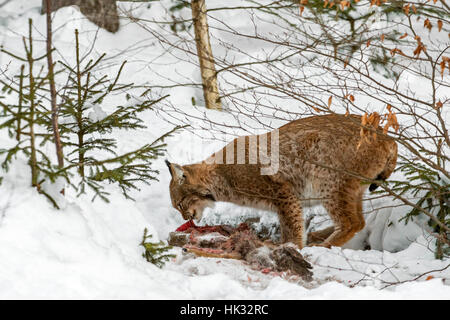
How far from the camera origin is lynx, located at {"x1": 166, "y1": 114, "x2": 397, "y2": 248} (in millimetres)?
5117

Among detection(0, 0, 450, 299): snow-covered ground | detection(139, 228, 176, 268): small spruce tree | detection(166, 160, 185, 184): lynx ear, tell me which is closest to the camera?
detection(0, 0, 450, 299): snow-covered ground

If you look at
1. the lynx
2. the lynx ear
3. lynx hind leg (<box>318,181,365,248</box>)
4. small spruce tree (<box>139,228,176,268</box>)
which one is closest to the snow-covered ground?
small spruce tree (<box>139,228,176,268</box>)

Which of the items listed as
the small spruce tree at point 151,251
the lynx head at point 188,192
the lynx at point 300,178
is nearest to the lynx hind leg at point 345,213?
the lynx at point 300,178

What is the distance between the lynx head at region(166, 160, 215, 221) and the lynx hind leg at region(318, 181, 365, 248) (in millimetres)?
1313

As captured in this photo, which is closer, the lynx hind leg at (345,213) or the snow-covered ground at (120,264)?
the snow-covered ground at (120,264)

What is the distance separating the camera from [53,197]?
3.22 metres

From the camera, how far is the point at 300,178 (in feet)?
17.9

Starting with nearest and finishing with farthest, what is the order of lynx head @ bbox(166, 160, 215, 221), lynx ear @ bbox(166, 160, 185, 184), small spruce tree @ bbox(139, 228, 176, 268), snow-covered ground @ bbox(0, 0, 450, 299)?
snow-covered ground @ bbox(0, 0, 450, 299), small spruce tree @ bbox(139, 228, 176, 268), lynx ear @ bbox(166, 160, 185, 184), lynx head @ bbox(166, 160, 215, 221)

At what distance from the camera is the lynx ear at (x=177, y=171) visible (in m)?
5.38

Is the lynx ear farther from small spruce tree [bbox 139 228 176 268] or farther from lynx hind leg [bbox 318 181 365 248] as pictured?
small spruce tree [bbox 139 228 176 268]

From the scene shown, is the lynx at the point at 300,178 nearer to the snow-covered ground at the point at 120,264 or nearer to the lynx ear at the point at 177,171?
the lynx ear at the point at 177,171

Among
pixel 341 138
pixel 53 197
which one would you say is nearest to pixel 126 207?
pixel 53 197

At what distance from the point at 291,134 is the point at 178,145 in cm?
226

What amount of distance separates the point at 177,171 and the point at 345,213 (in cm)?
174
